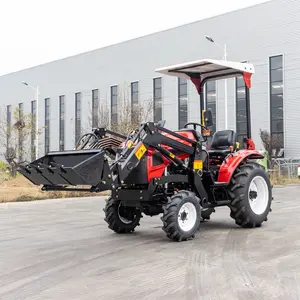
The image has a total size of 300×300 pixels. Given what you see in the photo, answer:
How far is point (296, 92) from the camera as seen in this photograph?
35719mm

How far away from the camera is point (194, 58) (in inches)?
1690

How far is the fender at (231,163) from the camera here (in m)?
8.84

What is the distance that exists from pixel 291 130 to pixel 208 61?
28.9 metres

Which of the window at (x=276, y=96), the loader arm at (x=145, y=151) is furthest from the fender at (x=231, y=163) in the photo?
the window at (x=276, y=96)

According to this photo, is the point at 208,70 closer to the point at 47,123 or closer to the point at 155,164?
the point at 155,164

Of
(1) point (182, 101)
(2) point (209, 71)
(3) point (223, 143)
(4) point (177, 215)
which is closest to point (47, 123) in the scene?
(1) point (182, 101)

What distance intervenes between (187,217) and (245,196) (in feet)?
4.75

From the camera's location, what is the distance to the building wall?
36344 millimetres

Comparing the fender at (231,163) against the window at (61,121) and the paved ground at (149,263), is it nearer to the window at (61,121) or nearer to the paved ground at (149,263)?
the paved ground at (149,263)

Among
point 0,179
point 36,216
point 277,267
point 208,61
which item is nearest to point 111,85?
point 0,179

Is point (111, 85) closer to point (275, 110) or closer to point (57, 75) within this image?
point (57, 75)

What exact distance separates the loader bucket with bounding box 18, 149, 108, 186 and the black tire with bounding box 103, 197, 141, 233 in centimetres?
174

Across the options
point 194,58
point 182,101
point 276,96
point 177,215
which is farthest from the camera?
point 182,101

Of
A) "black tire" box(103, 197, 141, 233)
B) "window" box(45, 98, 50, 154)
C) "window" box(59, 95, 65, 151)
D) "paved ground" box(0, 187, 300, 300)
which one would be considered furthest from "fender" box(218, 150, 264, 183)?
"window" box(45, 98, 50, 154)
